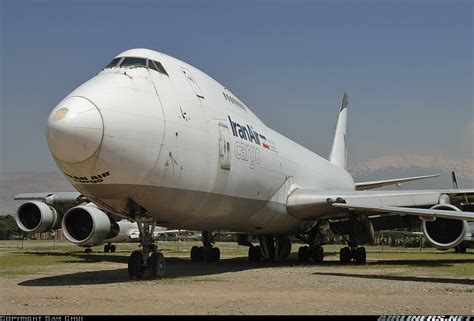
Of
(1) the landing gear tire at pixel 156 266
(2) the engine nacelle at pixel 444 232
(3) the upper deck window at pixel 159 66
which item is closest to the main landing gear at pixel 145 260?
(1) the landing gear tire at pixel 156 266

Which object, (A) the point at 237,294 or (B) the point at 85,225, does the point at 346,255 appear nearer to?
Result: (B) the point at 85,225

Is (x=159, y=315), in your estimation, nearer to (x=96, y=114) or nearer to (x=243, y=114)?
(x=96, y=114)

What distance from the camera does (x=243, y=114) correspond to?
57.1ft

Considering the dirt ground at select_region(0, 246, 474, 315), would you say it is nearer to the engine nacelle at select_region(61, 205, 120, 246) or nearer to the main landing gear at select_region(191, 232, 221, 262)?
the engine nacelle at select_region(61, 205, 120, 246)

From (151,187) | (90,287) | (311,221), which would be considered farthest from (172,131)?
(311,221)

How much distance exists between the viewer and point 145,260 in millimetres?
12859

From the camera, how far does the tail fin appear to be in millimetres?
33556

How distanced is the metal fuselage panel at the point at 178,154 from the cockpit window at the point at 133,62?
17 centimetres

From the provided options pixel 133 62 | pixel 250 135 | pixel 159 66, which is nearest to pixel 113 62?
pixel 133 62

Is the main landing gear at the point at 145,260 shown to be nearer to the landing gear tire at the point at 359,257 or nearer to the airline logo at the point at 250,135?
the airline logo at the point at 250,135

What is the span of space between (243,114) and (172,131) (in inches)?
200

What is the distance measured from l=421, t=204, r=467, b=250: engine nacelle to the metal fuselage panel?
4.49m

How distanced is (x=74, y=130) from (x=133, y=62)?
294 cm

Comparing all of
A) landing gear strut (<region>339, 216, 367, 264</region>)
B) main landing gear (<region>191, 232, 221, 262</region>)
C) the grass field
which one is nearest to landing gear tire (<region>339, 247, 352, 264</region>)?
landing gear strut (<region>339, 216, 367, 264</region>)
